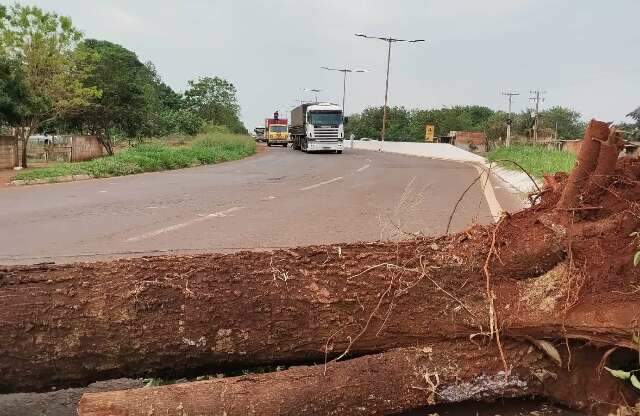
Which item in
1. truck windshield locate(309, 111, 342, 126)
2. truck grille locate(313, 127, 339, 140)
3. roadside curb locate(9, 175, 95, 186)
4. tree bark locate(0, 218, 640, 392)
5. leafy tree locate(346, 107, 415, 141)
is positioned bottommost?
roadside curb locate(9, 175, 95, 186)

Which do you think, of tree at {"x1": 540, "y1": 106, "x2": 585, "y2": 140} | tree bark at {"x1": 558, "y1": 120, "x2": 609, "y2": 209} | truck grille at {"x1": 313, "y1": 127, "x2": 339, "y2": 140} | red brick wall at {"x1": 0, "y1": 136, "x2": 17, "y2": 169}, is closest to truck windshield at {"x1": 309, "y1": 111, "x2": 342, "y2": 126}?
truck grille at {"x1": 313, "y1": 127, "x2": 339, "y2": 140}

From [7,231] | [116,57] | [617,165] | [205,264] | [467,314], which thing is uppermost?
[116,57]

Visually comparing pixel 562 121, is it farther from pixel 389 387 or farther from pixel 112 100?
pixel 389 387

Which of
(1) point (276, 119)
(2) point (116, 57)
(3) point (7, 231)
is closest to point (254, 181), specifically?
(3) point (7, 231)

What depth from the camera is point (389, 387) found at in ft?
8.98

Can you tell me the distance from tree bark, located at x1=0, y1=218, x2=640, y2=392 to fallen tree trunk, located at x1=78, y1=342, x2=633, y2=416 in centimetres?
13

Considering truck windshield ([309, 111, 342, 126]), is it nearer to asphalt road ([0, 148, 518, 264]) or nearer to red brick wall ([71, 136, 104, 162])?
red brick wall ([71, 136, 104, 162])

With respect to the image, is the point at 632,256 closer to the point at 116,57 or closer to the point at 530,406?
the point at 530,406

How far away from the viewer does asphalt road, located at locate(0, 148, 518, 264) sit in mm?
6930

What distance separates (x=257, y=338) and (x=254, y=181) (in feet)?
47.1

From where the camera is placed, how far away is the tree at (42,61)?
981 inches

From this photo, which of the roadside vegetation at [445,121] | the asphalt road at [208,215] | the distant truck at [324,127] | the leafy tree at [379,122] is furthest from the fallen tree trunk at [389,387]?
the leafy tree at [379,122]

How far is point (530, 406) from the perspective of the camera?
307cm

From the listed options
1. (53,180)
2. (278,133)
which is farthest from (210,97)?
(53,180)
